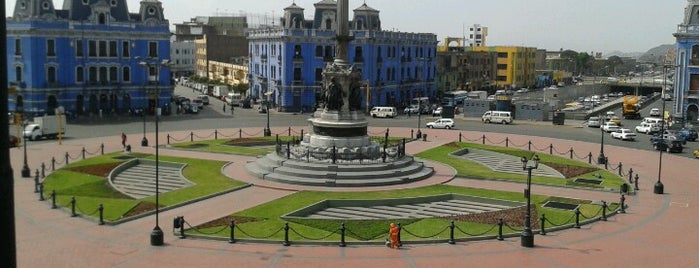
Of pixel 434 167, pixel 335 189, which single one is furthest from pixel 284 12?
pixel 335 189

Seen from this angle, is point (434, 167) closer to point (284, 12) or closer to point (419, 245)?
point (419, 245)

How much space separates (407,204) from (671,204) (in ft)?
42.0

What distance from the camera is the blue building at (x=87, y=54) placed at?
6756cm

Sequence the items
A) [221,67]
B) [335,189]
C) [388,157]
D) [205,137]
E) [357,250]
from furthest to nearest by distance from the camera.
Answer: [221,67] < [205,137] < [388,157] < [335,189] < [357,250]

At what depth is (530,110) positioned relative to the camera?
76375 mm

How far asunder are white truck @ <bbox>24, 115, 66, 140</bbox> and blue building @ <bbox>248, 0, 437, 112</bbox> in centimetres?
2504

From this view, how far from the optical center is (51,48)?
68.9m

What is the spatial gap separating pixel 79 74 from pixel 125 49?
5.72m

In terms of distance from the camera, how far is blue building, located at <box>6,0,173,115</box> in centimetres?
6756

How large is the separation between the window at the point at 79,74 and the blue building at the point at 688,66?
2442 inches

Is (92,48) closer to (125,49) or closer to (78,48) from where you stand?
(78,48)

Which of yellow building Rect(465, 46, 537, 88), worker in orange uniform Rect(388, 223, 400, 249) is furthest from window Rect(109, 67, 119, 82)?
yellow building Rect(465, 46, 537, 88)

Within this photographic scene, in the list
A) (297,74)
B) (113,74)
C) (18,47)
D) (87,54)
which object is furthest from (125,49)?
(297,74)

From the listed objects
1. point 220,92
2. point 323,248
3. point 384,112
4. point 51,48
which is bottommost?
point 323,248
